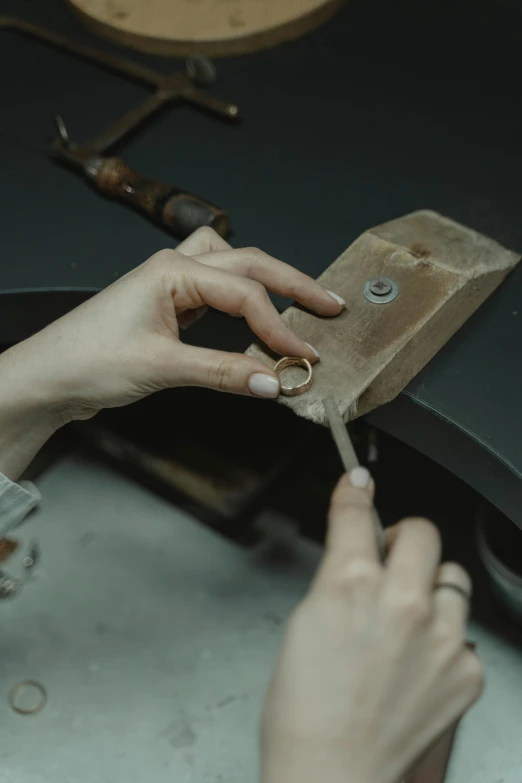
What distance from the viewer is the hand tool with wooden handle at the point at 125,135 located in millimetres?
1143

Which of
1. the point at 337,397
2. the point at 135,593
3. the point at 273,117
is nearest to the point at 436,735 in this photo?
the point at 337,397

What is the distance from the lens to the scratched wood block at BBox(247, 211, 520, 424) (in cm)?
91

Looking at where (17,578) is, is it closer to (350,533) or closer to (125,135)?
(125,135)

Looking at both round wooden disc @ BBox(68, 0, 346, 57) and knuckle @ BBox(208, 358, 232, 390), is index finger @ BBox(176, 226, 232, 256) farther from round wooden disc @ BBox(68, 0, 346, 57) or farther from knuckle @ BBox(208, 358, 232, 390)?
round wooden disc @ BBox(68, 0, 346, 57)

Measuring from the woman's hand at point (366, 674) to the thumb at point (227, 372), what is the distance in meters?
0.23

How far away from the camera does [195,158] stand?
129 centimetres

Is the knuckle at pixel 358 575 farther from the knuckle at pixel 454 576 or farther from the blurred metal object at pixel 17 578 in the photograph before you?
the blurred metal object at pixel 17 578

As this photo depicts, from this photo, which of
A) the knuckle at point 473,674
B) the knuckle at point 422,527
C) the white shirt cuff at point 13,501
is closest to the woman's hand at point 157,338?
the white shirt cuff at point 13,501

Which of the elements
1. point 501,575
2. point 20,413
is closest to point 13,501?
point 20,413

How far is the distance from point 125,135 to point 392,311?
1.96ft

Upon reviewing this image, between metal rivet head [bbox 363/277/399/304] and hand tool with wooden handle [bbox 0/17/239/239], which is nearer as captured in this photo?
metal rivet head [bbox 363/277/399/304]

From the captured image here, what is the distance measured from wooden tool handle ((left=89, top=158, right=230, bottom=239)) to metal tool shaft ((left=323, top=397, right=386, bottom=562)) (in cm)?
38

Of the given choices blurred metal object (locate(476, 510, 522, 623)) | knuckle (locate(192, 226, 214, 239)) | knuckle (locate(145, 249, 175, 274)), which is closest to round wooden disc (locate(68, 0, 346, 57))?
knuckle (locate(192, 226, 214, 239))

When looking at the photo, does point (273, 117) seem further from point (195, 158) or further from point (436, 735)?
point (436, 735)
